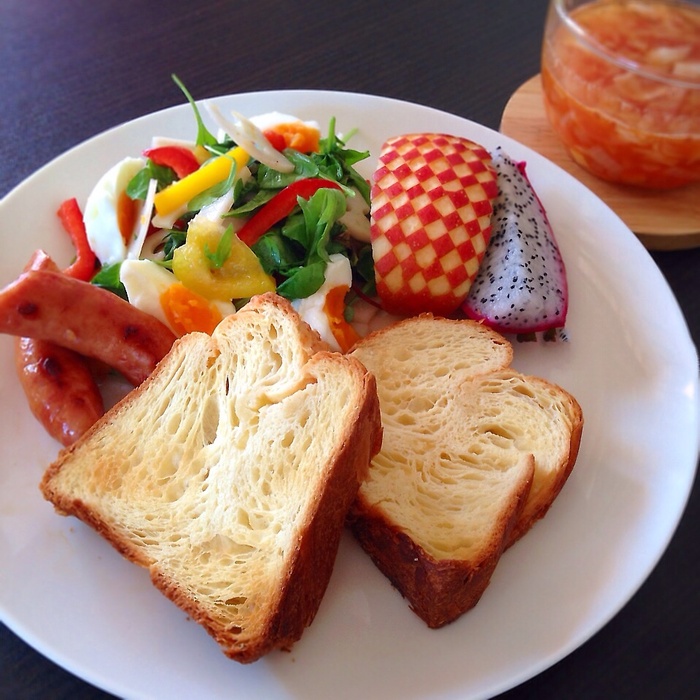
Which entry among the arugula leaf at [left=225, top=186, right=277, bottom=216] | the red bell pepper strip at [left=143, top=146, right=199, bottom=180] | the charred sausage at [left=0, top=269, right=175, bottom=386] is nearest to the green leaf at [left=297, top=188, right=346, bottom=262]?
the arugula leaf at [left=225, top=186, right=277, bottom=216]

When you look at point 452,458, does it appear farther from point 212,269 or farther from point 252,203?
point 252,203

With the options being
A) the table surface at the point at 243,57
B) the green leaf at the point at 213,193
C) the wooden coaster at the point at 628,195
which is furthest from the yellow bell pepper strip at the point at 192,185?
the wooden coaster at the point at 628,195

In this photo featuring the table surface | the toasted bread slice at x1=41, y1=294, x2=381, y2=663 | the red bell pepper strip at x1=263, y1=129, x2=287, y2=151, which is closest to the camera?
the toasted bread slice at x1=41, y1=294, x2=381, y2=663

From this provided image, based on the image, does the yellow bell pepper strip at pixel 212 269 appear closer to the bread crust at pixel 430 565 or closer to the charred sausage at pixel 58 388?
the charred sausage at pixel 58 388

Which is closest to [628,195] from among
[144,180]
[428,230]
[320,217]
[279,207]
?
[428,230]

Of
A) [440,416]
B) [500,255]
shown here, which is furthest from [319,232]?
[440,416]

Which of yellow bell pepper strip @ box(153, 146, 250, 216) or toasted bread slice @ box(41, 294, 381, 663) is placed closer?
toasted bread slice @ box(41, 294, 381, 663)

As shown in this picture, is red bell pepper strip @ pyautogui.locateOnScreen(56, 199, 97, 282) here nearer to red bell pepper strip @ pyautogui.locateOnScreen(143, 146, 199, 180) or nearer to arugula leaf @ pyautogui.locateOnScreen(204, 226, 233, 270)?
red bell pepper strip @ pyautogui.locateOnScreen(143, 146, 199, 180)
